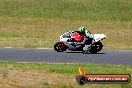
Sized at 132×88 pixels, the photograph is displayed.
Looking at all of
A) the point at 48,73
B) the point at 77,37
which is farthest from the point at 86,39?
the point at 48,73

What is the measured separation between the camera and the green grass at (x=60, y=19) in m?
40.6

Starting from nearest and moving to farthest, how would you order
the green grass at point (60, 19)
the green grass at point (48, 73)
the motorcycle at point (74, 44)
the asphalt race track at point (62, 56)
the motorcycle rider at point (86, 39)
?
the green grass at point (48, 73) → the asphalt race track at point (62, 56) → the motorcycle rider at point (86, 39) → the motorcycle at point (74, 44) → the green grass at point (60, 19)

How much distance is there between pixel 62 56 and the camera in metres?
28.4

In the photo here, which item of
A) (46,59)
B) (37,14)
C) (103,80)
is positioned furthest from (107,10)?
(103,80)

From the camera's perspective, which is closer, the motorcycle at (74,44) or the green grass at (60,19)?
the motorcycle at (74,44)

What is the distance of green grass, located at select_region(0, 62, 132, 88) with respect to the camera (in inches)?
790

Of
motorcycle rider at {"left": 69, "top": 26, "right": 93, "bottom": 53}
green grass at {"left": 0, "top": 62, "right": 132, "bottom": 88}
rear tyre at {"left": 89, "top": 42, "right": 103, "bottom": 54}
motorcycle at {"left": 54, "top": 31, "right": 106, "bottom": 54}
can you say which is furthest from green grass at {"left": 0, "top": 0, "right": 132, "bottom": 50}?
green grass at {"left": 0, "top": 62, "right": 132, "bottom": 88}

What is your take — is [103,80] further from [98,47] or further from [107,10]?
[107,10]

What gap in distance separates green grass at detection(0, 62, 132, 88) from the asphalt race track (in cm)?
203

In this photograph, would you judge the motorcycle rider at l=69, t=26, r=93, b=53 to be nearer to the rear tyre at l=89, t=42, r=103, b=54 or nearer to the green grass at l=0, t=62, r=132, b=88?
the rear tyre at l=89, t=42, r=103, b=54

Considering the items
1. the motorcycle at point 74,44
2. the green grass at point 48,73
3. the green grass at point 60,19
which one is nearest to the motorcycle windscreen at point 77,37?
the motorcycle at point 74,44

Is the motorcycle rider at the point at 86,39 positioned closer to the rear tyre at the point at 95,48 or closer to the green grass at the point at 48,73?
the rear tyre at the point at 95,48

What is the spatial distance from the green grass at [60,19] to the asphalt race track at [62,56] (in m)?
3.76

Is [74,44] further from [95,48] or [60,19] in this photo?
Result: [60,19]
